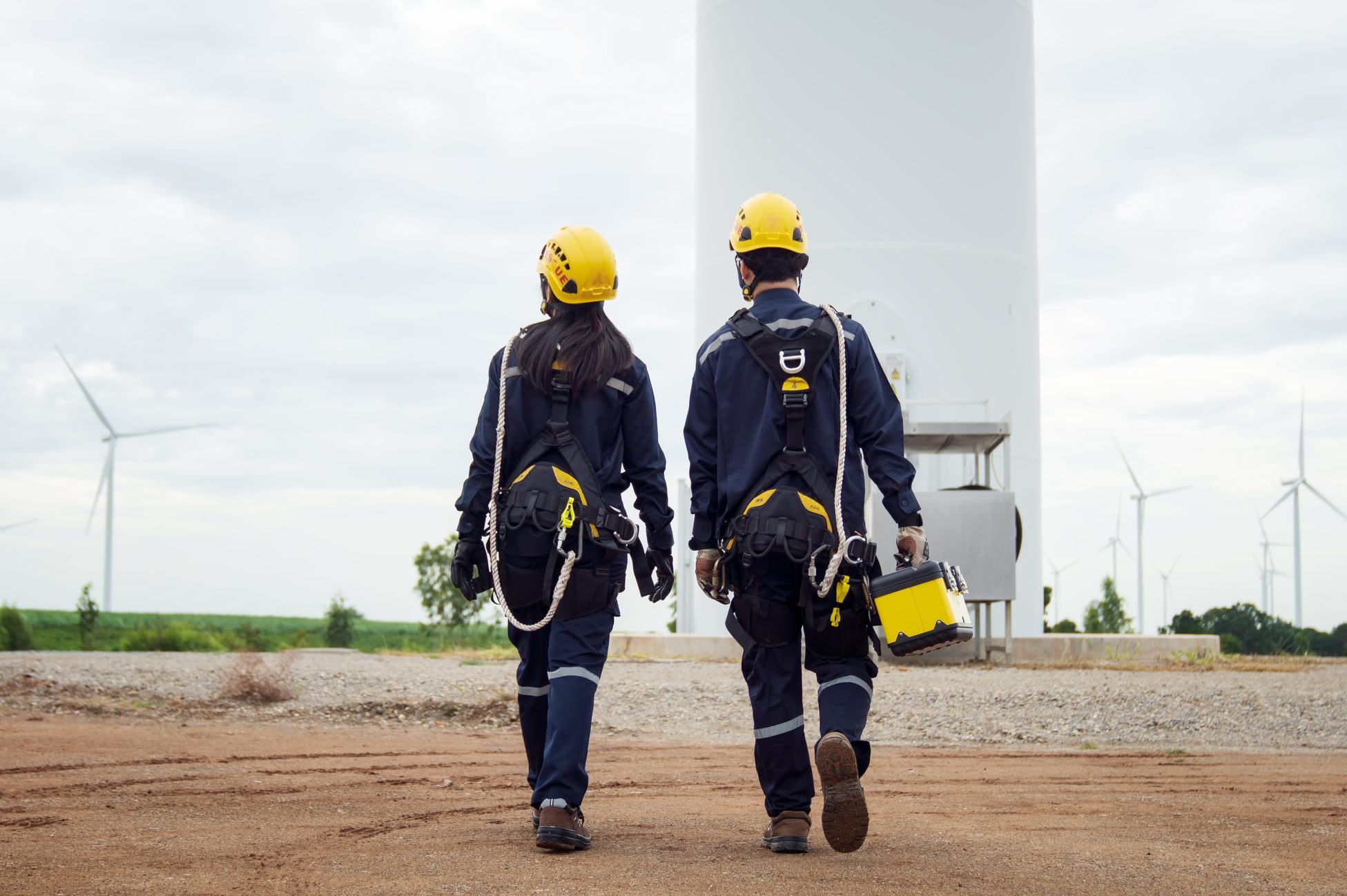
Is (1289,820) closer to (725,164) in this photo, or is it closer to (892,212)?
(892,212)

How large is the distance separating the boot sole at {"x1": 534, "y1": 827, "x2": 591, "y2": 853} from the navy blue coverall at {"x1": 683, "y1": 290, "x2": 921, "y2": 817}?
0.66m

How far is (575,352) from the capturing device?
477cm

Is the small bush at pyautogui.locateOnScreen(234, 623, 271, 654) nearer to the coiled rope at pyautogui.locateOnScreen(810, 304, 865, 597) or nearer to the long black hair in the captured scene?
the long black hair

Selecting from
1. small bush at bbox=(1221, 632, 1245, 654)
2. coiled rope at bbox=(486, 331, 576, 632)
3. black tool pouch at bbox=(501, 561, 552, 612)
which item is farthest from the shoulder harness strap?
small bush at bbox=(1221, 632, 1245, 654)

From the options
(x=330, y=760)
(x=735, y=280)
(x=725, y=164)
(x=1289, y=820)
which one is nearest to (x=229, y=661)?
(x=330, y=760)

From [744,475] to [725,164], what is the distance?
15.4 meters

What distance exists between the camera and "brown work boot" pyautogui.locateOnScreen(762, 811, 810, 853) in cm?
435

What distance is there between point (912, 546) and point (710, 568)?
69cm

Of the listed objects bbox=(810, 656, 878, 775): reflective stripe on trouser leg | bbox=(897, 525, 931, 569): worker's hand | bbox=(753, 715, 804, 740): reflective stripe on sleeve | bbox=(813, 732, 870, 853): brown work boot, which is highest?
bbox=(897, 525, 931, 569): worker's hand

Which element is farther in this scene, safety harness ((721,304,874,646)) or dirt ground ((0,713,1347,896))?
safety harness ((721,304,874,646))

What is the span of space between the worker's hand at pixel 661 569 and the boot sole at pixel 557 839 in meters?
0.89

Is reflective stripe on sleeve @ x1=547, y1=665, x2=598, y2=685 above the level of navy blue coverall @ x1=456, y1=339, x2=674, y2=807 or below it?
below

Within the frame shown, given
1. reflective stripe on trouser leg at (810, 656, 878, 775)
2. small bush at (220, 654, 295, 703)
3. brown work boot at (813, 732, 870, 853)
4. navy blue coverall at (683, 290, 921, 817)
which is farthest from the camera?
small bush at (220, 654, 295, 703)

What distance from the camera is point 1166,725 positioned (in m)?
9.48
